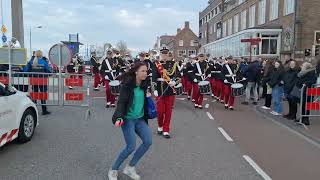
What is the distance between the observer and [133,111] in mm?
5180

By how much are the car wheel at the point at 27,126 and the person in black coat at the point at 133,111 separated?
2725 millimetres

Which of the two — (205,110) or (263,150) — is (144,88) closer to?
(263,150)

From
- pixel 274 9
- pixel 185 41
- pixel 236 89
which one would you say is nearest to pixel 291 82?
pixel 236 89

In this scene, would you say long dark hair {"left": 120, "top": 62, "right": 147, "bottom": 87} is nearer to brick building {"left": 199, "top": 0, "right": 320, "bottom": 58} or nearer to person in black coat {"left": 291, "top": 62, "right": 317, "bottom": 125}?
person in black coat {"left": 291, "top": 62, "right": 317, "bottom": 125}

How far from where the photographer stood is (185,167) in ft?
19.5

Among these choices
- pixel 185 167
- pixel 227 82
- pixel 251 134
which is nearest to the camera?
pixel 185 167

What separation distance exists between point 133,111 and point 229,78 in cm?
847

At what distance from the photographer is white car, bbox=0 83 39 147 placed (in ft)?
20.8

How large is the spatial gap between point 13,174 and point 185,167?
267 cm

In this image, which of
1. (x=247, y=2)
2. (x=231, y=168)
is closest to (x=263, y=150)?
(x=231, y=168)

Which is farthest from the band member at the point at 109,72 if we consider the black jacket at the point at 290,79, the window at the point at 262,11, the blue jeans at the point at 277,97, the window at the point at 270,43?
the window at the point at 262,11

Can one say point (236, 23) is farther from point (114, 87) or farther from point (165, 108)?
point (165, 108)

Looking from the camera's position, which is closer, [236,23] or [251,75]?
[251,75]

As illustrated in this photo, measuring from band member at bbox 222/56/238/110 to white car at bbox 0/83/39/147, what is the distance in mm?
7440
